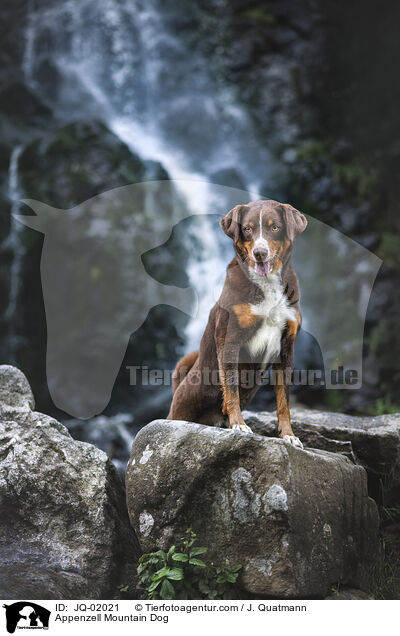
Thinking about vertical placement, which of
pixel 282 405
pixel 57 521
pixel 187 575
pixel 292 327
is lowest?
pixel 187 575

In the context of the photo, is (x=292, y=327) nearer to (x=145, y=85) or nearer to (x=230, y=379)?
(x=230, y=379)

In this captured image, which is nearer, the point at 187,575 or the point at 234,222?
the point at 187,575

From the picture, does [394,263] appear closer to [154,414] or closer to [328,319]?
[328,319]

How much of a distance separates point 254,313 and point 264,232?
39 centimetres

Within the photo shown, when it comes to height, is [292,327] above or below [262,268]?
below

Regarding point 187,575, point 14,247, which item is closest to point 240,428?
point 187,575

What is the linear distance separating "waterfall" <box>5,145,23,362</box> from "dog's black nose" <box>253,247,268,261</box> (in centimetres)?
530

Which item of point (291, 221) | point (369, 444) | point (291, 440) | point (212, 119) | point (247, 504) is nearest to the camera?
point (247, 504)

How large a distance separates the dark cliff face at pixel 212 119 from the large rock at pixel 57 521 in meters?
3.27

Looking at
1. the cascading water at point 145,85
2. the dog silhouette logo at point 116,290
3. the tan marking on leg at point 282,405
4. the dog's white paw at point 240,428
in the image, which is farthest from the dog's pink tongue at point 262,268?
the cascading water at point 145,85

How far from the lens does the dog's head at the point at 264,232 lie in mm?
2352

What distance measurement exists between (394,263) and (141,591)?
6.47 metres
